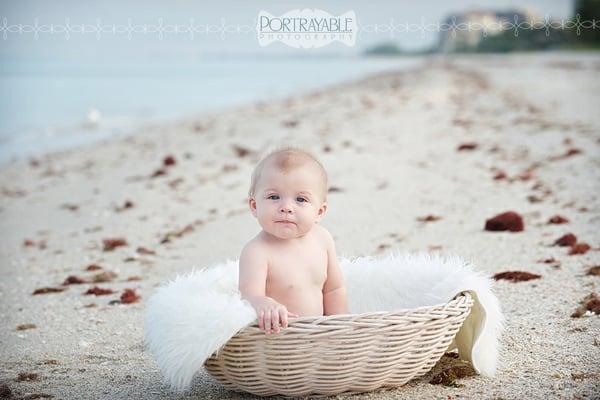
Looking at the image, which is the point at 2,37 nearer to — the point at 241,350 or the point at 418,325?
the point at 241,350

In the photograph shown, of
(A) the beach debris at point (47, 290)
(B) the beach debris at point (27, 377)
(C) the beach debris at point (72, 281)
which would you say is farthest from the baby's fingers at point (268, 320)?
(C) the beach debris at point (72, 281)

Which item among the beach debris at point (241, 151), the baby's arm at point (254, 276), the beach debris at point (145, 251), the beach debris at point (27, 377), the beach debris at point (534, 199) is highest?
the baby's arm at point (254, 276)

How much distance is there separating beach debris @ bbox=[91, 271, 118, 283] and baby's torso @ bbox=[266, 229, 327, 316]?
2.60 metres

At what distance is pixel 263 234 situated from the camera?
10.6 ft

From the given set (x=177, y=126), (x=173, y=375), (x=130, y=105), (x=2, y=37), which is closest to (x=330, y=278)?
(x=173, y=375)

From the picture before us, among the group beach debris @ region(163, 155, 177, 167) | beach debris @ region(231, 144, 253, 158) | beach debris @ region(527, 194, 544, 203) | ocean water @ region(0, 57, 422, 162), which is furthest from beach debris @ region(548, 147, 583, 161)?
ocean water @ region(0, 57, 422, 162)

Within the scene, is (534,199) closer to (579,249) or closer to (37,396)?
(579,249)

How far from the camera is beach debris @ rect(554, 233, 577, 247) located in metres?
5.31

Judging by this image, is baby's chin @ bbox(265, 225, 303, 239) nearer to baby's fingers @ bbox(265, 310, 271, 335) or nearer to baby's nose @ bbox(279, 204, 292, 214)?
baby's nose @ bbox(279, 204, 292, 214)

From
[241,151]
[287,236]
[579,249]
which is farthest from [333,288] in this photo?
[241,151]

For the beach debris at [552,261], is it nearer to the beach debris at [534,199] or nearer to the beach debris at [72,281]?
the beach debris at [534,199]

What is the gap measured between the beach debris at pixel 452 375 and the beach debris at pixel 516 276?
147cm

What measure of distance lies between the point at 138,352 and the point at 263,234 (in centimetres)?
116

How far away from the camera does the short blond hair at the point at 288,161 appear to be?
10.3ft
